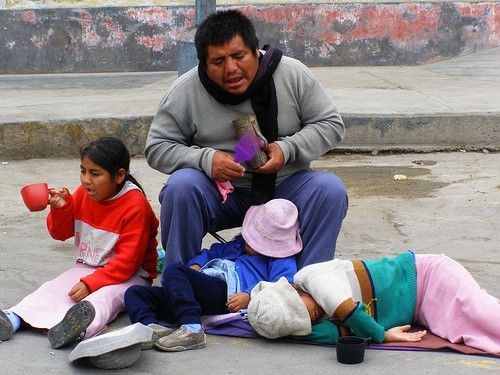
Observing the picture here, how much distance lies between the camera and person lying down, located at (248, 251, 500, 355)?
3633 millimetres

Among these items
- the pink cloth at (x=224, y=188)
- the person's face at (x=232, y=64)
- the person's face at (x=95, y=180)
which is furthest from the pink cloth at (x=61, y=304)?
the person's face at (x=232, y=64)

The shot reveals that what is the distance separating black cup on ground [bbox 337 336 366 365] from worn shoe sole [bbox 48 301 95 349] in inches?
33.3

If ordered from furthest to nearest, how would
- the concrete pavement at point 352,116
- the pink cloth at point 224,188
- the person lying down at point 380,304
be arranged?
the concrete pavement at point 352,116, the pink cloth at point 224,188, the person lying down at point 380,304

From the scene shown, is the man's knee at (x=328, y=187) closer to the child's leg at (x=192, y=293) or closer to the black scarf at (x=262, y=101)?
the black scarf at (x=262, y=101)

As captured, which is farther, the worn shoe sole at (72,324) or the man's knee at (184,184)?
the man's knee at (184,184)

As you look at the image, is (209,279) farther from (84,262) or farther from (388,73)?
(388,73)

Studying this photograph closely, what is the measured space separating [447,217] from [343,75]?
18.2 ft

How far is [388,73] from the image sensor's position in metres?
11.4

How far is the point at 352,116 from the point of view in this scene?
7734mm

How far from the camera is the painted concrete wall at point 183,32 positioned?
12.4 meters

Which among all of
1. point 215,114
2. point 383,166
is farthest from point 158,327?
point 383,166

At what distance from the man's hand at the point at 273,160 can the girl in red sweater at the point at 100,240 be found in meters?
0.49

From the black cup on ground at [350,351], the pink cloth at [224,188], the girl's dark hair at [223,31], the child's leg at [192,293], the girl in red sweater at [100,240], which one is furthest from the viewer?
the pink cloth at [224,188]

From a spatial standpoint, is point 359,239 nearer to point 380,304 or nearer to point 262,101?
point 262,101
